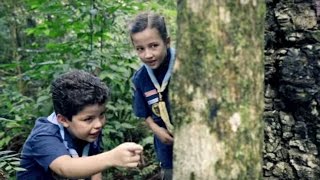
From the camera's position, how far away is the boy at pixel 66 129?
8.98 ft

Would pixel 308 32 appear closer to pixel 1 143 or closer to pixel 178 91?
pixel 178 91

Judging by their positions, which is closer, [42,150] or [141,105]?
[42,150]

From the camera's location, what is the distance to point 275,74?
3.04 metres

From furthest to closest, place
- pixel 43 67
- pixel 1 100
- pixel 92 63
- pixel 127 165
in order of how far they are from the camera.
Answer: pixel 1 100 < pixel 43 67 < pixel 92 63 < pixel 127 165

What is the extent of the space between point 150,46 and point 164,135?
0.64 m

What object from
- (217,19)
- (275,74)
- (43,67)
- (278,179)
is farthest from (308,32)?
(43,67)

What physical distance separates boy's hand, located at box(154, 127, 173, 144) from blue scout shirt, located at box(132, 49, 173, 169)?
0.22 feet

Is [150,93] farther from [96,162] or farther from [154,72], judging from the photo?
[96,162]

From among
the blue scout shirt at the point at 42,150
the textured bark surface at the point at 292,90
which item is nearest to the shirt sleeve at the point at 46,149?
the blue scout shirt at the point at 42,150

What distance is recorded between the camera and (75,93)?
290cm

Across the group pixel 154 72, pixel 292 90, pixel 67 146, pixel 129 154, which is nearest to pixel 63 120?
pixel 67 146

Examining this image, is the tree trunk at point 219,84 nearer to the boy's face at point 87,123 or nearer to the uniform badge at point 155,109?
the boy's face at point 87,123

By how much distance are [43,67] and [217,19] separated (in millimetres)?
3841

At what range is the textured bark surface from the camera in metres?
2.89
